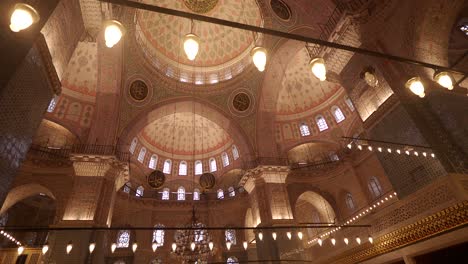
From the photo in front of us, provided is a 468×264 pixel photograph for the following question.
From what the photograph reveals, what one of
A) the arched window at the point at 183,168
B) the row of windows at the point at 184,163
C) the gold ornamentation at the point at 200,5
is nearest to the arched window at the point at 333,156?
the row of windows at the point at 184,163

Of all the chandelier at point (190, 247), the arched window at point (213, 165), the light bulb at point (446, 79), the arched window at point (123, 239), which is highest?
the arched window at point (213, 165)

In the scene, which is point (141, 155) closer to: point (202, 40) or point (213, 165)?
point (213, 165)

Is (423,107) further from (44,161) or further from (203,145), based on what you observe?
(44,161)

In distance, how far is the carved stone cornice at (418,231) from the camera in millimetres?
5465

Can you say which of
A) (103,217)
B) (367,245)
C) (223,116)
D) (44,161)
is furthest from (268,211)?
(44,161)

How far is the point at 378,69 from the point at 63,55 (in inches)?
353

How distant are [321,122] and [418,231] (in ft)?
38.2

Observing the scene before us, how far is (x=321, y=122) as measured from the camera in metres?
17.4

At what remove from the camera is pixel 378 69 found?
779 cm

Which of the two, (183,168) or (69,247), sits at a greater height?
(183,168)

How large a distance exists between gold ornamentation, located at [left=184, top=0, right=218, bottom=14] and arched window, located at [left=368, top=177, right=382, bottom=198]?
546 inches

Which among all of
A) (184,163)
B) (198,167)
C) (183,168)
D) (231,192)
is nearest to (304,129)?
(231,192)

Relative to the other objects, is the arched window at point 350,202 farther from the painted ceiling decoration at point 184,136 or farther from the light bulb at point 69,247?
the light bulb at point 69,247

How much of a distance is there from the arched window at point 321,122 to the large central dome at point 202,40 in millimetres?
6377
